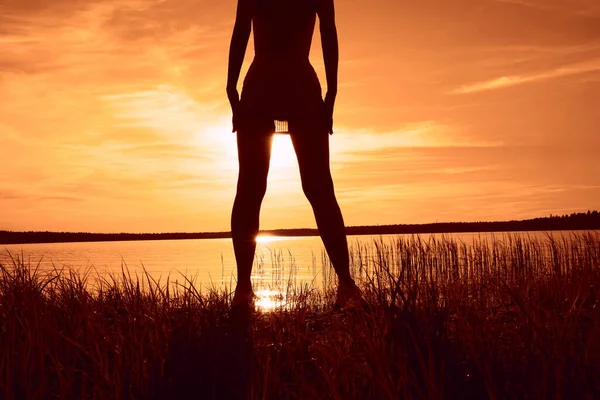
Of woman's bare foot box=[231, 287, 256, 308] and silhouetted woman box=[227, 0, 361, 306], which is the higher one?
silhouetted woman box=[227, 0, 361, 306]

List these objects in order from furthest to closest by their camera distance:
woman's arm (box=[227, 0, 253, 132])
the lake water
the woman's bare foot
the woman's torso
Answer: the lake water → woman's arm (box=[227, 0, 253, 132]) → the woman's torso → the woman's bare foot

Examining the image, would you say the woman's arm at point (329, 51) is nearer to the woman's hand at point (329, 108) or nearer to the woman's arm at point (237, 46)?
the woman's hand at point (329, 108)

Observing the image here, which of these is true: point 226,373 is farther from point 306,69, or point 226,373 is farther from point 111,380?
point 306,69

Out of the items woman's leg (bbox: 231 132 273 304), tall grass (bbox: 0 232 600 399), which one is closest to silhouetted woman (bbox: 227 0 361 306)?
woman's leg (bbox: 231 132 273 304)

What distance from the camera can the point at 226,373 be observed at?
10.1ft

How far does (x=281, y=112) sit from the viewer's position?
5109 mm

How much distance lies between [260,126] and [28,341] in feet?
8.22

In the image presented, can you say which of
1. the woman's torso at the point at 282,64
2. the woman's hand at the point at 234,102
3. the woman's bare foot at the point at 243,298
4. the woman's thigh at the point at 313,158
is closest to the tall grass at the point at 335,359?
the woman's bare foot at the point at 243,298

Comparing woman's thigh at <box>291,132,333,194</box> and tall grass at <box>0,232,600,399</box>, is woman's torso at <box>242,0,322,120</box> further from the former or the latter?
tall grass at <box>0,232,600,399</box>

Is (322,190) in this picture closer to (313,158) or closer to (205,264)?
(313,158)

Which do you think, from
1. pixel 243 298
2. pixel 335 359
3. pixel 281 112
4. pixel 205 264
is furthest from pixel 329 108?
pixel 205 264

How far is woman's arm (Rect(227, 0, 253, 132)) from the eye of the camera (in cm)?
520

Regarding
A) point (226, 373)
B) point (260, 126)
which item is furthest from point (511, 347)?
point (260, 126)

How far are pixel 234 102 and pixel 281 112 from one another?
421 mm
